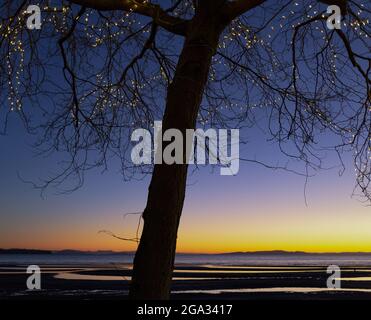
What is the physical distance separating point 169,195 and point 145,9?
200 cm

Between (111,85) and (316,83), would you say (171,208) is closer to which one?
(111,85)

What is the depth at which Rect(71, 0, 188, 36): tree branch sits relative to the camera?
17.4 ft

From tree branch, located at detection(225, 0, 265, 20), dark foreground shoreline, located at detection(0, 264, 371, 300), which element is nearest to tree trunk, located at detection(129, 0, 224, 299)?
tree branch, located at detection(225, 0, 265, 20)

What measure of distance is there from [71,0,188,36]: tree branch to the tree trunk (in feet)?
1.16

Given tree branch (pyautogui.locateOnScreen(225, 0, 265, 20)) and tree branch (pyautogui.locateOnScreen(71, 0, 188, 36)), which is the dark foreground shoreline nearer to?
tree branch (pyautogui.locateOnScreen(71, 0, 188, 36))

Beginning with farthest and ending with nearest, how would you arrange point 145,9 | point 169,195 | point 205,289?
point 205,289 → point 145,9 → point 169,195

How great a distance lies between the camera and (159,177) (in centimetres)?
463

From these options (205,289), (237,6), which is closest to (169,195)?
(237,6)

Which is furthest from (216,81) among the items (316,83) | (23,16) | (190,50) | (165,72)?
(23,16)

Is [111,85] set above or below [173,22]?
below

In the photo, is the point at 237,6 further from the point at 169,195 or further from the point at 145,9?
the point at 169,195

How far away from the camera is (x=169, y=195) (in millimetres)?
4566

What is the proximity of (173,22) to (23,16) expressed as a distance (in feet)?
5.62

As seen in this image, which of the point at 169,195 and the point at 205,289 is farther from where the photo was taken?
the point at 205,289
